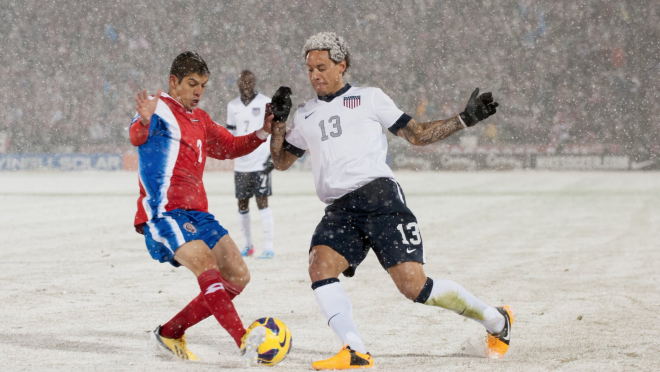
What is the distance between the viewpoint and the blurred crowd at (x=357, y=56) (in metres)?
30.6

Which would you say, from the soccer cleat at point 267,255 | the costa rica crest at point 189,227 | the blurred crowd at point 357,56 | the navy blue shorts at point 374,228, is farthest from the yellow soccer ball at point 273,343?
the blurred crowd at point 357,56

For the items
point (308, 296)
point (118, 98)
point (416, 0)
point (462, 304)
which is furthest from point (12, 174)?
point (462, 304)

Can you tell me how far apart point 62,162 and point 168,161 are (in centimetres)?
2834

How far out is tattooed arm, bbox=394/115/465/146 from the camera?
150 inches

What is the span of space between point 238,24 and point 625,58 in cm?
1623

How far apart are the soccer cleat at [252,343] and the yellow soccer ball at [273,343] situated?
0.02 m

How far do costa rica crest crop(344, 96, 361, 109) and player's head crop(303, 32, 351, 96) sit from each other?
0.38 feet

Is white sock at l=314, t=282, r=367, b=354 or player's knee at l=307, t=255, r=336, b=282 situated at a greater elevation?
player's knee at l=307, t=255, r=336, b=282

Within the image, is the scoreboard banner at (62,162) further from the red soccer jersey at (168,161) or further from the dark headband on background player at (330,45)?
the dark headband on background player at (330,45)

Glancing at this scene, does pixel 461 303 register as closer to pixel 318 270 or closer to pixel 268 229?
pixel 318 270

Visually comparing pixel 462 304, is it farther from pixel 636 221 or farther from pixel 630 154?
pixel 630 154

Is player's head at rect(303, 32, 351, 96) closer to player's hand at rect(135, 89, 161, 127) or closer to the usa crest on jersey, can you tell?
the usa crest on jersey

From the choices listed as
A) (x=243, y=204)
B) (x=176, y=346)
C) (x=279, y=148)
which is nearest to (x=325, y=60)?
(x=279, y=148)

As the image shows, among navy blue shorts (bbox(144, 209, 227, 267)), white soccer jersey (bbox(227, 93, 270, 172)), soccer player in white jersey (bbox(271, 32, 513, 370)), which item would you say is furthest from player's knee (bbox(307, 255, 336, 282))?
white soccer jersey (bbox(227, 93, 270, 172))
